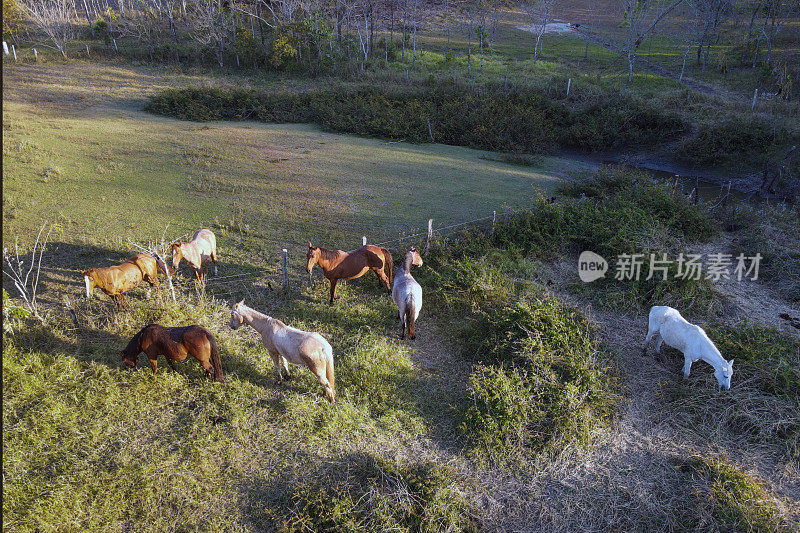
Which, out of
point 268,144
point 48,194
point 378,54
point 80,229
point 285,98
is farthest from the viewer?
point 378,54

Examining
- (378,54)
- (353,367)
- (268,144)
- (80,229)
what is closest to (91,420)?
(353,367)

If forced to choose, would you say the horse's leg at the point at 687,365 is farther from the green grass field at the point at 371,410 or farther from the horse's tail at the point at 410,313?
the horse's tail at the point at 410,313

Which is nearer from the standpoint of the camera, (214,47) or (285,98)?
(285,98)

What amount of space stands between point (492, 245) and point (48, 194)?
39.8ft

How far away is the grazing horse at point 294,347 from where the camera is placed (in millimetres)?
6461

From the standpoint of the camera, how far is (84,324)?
7789 millimetres

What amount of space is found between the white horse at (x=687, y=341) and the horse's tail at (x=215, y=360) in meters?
7.12

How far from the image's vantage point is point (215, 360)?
6770 millimetres

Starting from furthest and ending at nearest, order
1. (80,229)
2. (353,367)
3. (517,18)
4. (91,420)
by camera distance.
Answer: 1. (517,18)
2. (80,229)
3. (353,367)
4. (91,420)

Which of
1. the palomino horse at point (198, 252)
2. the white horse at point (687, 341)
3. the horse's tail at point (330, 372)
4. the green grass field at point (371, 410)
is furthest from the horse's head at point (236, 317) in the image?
the white horse at point (687, 341)

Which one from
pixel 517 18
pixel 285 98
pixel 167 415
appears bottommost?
pixel 167 415

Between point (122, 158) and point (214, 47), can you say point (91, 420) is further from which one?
point (214, 47)

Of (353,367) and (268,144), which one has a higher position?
(268,144)

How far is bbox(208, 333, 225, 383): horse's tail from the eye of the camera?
22.1 ft
